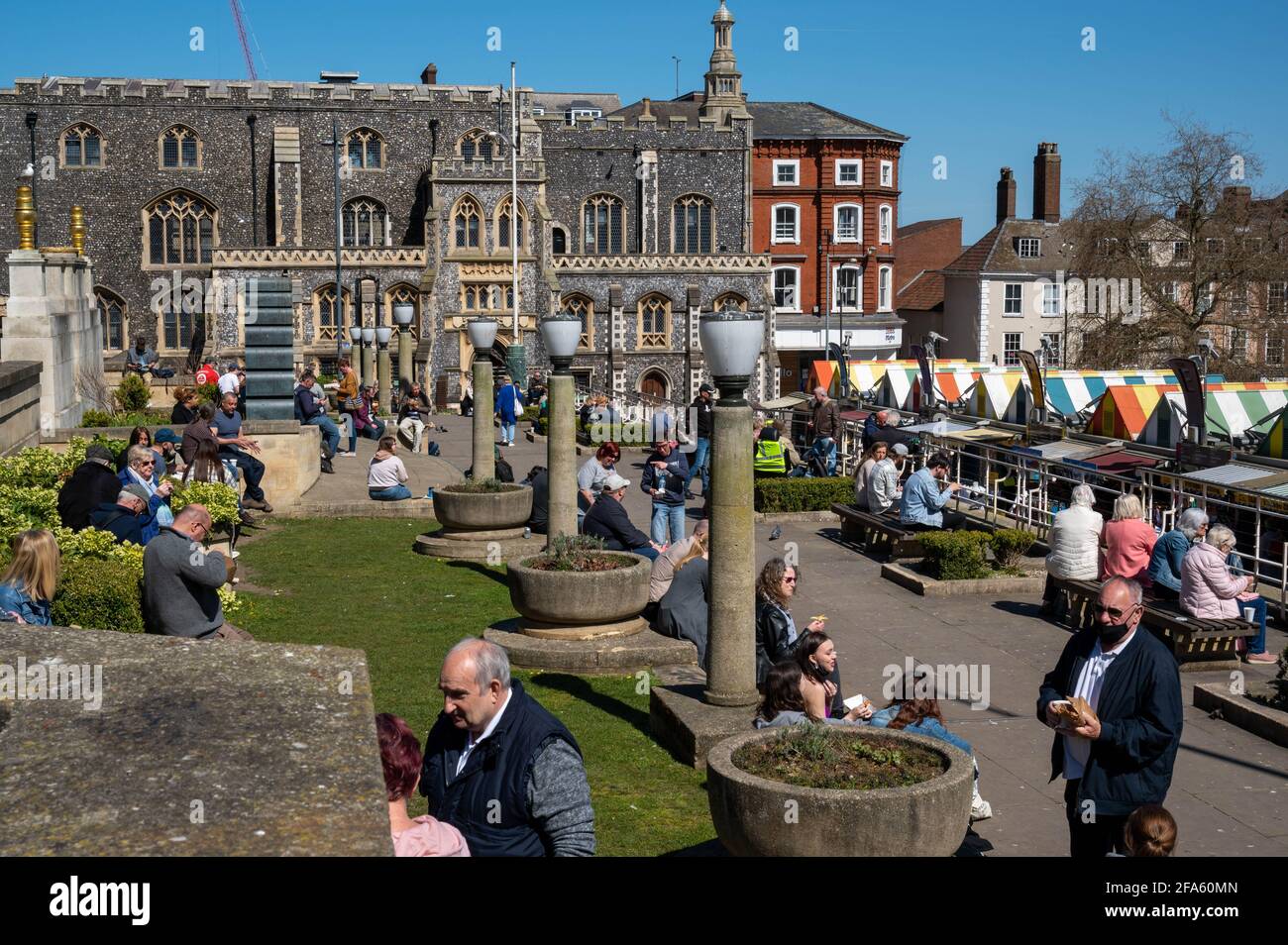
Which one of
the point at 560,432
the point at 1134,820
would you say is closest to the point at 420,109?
the point at 560,432

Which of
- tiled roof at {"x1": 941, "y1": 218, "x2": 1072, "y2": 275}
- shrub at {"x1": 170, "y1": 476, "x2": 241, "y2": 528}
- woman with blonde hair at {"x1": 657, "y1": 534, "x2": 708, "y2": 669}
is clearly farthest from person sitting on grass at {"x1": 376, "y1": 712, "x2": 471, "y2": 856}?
tiled roof at {"x1": 941, "y1": 218, "x2": 1072, "y2": 275}

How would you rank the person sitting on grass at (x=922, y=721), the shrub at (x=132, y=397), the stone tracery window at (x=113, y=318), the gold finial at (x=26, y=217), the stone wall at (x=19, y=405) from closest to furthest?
the person sitting on grass at (x=922, y=721) < the stone wall at (x=19, y=405) < the gold finial at (x=26, y=217) < the shrub at (x=132, y=397) < the stone tracery window at (x=113, y=318)

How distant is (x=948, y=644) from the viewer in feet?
43.8

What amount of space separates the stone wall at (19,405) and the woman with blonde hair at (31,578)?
27.1 feet

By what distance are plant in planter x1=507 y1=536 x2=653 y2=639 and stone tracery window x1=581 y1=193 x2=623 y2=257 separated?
59288 mm

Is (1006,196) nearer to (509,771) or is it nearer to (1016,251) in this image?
(1016,251)

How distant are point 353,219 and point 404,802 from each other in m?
64.3

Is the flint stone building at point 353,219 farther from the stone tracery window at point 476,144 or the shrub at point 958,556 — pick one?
the shrub at point 958,556

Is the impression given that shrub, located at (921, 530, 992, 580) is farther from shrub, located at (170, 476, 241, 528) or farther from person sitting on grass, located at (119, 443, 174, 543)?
person sitting on grass, located at (119, 443, 174, 543)

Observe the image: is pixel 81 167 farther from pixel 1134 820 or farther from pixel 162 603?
pixel 1134 820

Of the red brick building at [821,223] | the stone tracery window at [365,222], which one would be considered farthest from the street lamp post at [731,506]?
the red brick building at [821,223]

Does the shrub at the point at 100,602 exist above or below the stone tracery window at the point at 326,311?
below

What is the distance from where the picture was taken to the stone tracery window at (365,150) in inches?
2633
